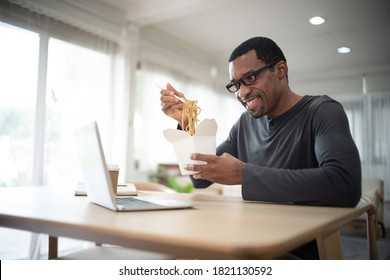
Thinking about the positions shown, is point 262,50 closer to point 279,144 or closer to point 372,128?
point 279,144

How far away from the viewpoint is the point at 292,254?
A: 984 millimetres

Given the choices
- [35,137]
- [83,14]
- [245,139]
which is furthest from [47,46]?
[245,139]

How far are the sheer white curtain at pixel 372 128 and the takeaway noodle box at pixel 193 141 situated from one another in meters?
4.74

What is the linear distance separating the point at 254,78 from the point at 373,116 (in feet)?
15.9

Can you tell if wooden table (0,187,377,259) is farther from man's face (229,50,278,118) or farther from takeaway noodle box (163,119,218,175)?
man's face (229,50,278,118)

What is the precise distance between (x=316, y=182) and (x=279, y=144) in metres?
0.44

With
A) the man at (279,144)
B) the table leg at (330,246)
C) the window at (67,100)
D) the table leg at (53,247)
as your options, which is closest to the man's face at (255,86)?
the man at (279,144)

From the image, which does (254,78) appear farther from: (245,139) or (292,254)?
(292,254)

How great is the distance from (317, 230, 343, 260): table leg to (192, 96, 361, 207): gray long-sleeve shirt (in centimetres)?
15

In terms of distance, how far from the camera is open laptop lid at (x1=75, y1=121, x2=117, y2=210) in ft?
2.34

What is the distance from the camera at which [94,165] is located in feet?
2.51

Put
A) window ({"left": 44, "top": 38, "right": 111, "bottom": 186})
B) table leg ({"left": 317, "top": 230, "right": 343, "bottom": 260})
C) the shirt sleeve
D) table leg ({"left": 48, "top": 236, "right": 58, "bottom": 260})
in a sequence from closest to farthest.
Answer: table leg ({"left": 317, "top": 230, "right": 343, "bottom": 260})
the shirt sleeve
table leg ({"left": 48, "top": 236, "right": 58, "bottom": 260})
window ({"left": 44, "top": 38, "right": 111, "bottom": 186})

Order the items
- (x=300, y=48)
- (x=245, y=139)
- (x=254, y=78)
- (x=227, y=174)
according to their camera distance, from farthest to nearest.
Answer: (x=300, y=48), (x=245, y=139), (x=254, y=78), (x=227, y=174)

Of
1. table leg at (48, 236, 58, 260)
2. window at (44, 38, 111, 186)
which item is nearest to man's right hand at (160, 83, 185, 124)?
table leg at (48, 236, 58, 260)
